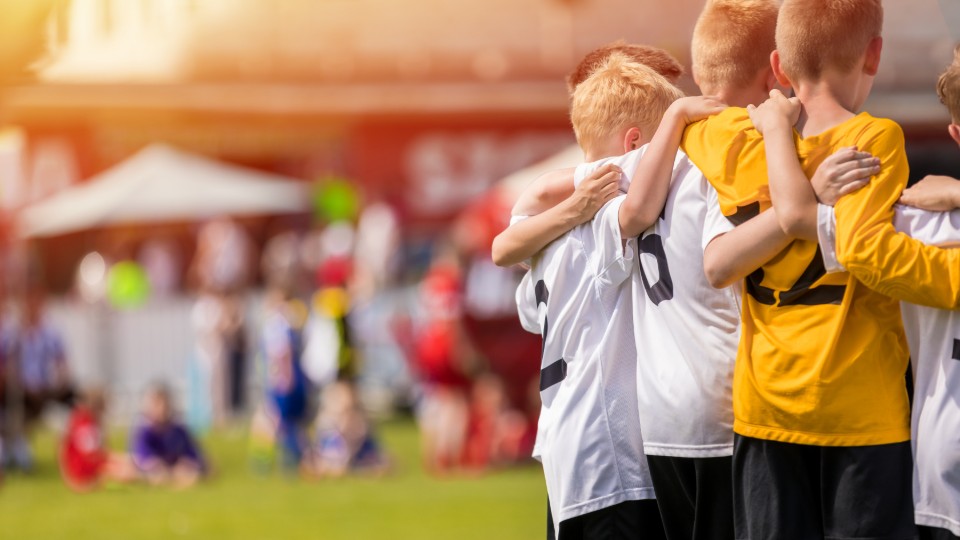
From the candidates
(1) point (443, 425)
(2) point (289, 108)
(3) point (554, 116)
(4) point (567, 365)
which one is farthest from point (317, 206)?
(4) point (567, 365)

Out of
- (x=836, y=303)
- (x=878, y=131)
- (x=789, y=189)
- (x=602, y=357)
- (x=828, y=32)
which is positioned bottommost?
(x=602, y=357)

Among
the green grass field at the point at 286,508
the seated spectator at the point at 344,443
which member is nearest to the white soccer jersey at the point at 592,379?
the green grass field at the point at 286,508

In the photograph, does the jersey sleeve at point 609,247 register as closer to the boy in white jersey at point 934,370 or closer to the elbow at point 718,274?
the elbow at point 718,274

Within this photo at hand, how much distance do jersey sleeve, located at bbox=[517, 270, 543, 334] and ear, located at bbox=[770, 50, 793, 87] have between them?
820mm

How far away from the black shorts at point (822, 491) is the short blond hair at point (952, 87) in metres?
0.73

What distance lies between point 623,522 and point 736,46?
117cm

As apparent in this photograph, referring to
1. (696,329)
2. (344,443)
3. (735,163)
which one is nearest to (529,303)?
(696,329)

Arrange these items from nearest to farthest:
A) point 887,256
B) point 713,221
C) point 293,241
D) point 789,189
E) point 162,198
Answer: point 887,256 → point 789,189 → point 713,221 → point 162,198 → point 293,241

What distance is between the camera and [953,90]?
304cm

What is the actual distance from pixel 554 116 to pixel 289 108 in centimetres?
437

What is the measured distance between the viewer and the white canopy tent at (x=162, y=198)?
57.5ft

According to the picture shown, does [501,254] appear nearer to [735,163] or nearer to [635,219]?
[635,219]

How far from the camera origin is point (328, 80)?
21.7 meters

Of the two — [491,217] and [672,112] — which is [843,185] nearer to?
[672,112]
